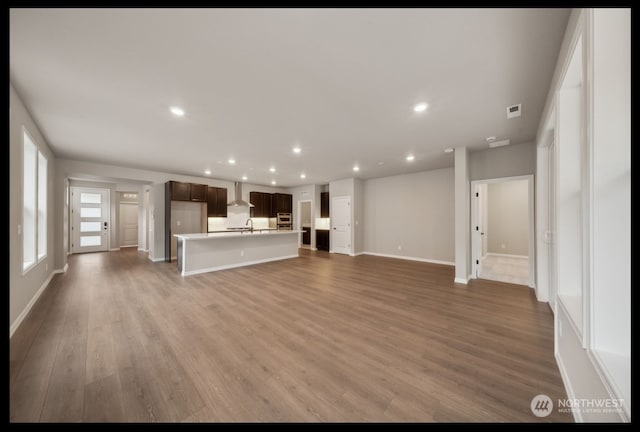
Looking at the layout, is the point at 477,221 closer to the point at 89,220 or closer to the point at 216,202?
the point at 216,202

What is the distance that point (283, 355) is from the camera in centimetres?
206

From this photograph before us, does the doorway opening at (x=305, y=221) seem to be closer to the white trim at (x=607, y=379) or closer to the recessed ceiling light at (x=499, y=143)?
the recessed ceiling light at (x=499, y=143)

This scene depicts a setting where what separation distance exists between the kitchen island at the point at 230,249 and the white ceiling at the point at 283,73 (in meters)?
2.21

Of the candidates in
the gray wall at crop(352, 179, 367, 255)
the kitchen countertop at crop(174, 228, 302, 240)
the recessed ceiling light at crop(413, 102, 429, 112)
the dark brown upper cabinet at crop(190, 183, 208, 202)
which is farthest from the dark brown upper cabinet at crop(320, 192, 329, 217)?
the recessed ceiling light at crop(413, 102, 429, 112)

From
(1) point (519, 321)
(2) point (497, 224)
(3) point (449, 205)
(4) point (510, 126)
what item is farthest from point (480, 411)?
(2) point (497, 224)

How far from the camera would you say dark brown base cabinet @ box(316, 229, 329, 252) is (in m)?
8.70

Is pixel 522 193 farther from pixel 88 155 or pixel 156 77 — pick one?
pixel 88 155

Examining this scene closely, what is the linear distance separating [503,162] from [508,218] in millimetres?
4136

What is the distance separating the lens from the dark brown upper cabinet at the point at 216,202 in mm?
7484

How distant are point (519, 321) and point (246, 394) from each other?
3102mm

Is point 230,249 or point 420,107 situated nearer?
point 420,107

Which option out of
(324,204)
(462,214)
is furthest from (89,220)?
(462,214)

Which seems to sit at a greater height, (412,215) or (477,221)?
(412,215)

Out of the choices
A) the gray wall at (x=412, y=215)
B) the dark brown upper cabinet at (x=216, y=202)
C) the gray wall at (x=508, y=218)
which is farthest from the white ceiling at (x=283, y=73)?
the gray wall at (x=508, y=218)
